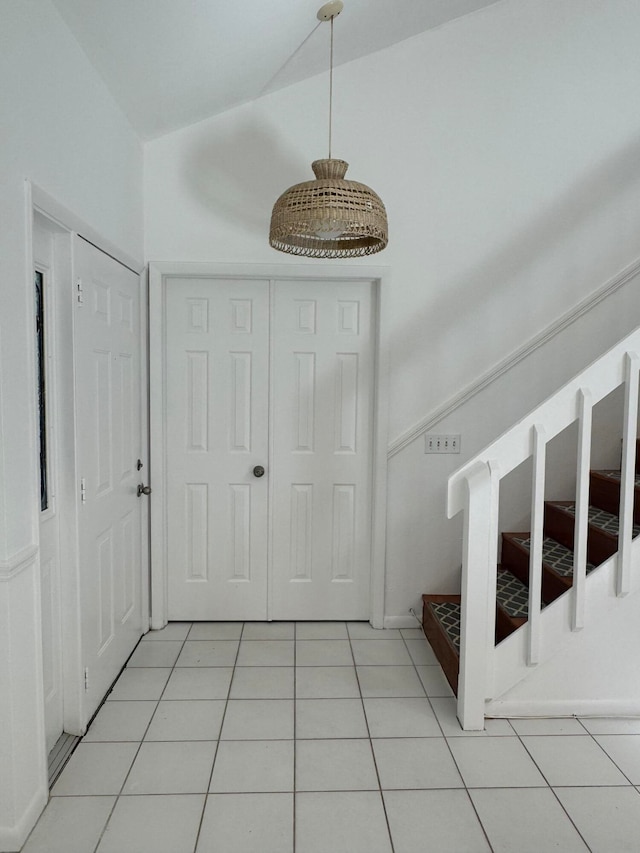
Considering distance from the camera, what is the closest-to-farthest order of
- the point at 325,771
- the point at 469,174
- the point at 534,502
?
1. the point at 325,771
2. the point at 534,502
3. the point at 469,174

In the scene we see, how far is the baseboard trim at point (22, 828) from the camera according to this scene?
62.7 inches

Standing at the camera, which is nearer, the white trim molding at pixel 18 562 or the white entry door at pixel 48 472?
the white trim molding at pixel 18 562

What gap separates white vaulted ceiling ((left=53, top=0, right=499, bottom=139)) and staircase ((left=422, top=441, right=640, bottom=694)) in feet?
7.84

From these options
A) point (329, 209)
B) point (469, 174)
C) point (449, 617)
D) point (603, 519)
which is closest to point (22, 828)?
point (449, 617)

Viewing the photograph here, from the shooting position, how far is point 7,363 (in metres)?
1.56

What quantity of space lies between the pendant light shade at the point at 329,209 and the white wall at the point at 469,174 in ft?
2.24

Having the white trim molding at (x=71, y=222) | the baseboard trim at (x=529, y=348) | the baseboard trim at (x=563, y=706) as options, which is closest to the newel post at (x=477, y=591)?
the baseboard trim at (x=563, y=706)

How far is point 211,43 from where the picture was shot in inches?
88.4

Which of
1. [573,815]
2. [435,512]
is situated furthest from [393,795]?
[435,512]

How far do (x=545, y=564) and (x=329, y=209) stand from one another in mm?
1772

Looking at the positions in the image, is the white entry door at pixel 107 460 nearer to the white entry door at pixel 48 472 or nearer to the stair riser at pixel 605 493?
the white entry door at pixel 48 472

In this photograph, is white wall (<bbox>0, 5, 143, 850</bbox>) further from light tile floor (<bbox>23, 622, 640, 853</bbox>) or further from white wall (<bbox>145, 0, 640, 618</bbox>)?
white wall (<bbox>145, 0, 640, 618</bbox>)

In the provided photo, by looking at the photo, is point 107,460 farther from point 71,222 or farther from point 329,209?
point 329,209

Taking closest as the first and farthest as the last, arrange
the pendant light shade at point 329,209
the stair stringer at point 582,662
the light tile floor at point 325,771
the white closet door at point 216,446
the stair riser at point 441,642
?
the light tile floor at point 325,771 → the pendant light shade at point 329,209 → the stair stringer at point 582,662 → the stair riser at point 441,642 → the white closet door at point 216,446
